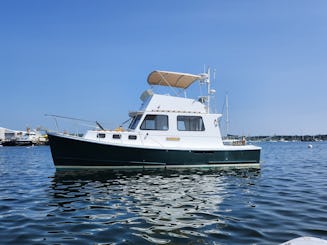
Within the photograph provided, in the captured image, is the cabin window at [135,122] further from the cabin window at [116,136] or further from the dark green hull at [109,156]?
the dark green hull at [109,156]

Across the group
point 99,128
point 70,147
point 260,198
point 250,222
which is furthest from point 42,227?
point 99,128

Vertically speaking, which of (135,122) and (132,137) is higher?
(135,122)

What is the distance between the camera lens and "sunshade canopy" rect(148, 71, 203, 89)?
695 inches

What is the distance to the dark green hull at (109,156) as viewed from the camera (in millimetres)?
15648

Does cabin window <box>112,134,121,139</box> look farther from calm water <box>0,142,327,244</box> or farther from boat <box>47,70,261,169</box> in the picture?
calm water <box>0,142,327,244</box>

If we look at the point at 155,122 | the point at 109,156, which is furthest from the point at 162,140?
the point at 109,156

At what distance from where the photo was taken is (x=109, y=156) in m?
15.9

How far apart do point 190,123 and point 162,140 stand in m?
1.97

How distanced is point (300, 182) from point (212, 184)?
3901 mm

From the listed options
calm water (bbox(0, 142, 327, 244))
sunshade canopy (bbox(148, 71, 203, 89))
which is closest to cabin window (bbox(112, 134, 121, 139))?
calm water (bbox(0, 142, 327, 244))

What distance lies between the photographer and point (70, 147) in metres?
15.6

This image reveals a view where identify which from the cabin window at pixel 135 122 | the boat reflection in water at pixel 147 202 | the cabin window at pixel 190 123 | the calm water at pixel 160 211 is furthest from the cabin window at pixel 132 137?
the calm water at pixel 160 211

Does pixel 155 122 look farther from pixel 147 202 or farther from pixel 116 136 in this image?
pixel 147 202

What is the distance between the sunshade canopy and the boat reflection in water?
5548 mm
